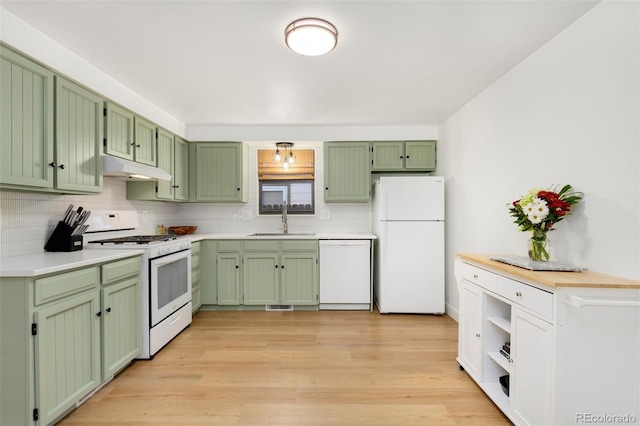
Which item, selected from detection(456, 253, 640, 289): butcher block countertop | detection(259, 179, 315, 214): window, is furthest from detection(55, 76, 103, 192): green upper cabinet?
detection(456, 253, 640, 289): butcher block countertop

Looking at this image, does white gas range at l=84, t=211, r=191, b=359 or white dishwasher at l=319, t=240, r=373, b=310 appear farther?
white dishwasher at l=319, t=240, r=373, b=310

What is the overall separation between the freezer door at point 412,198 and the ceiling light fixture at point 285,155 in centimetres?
146

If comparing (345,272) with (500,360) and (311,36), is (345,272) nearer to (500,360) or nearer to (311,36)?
(500,360)

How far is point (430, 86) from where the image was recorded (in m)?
2.75

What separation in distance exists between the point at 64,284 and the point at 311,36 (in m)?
2.09

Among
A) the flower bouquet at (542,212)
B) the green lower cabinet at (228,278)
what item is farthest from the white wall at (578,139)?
the green lower cabinet at (228,278)

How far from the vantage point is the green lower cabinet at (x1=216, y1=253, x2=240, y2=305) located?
3721 millimetres

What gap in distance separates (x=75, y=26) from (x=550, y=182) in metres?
3.29

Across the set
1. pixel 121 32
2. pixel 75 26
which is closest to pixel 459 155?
pixel 121 32

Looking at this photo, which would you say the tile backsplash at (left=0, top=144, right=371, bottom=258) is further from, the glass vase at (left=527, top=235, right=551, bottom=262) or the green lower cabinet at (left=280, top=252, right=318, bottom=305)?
the glass vase at (left=527, top=235, right=551, bottom=262)

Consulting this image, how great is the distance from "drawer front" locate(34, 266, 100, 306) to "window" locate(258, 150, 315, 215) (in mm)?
2566

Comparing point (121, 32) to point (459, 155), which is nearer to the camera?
point (121, 32)

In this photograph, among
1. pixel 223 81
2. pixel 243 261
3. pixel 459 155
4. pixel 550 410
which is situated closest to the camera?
pixel 550 410

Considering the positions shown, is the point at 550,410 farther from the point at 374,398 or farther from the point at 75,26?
the point at 75,26
